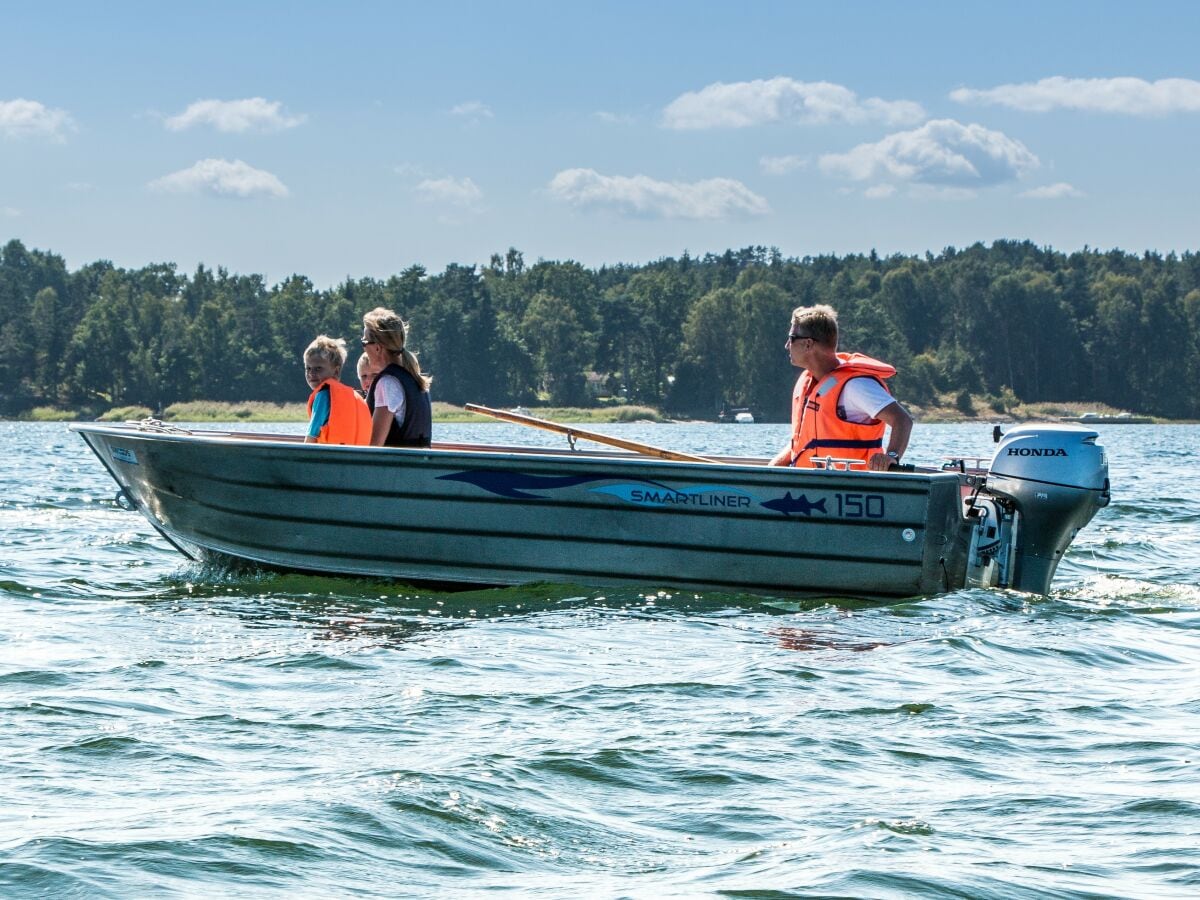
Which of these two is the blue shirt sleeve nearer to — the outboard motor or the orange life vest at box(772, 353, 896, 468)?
the orange life vest at box(772, 353, 896, 468)

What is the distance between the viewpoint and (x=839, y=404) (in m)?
7.93

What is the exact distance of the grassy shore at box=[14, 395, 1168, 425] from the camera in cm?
9312

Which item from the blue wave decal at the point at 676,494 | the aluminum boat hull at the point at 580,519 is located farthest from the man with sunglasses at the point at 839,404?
the blue wave decal at the point at 676,494

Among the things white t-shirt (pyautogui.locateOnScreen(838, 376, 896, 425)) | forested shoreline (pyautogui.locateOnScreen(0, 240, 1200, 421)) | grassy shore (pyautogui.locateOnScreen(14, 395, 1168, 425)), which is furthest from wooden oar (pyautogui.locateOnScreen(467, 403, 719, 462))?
forested shoreline (pyautogui.locateOnScreen(0, 240, 1200, 421))

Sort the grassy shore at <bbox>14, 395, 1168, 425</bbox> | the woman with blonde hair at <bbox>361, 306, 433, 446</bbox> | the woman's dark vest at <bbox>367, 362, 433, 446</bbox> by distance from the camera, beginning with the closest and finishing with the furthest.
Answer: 1. the woman with blonde hair at <bbox>361, 306, 433, 446</bbox>
2. the woman's dark vest at <bbox>367, 362, 433, 446</bbox>
3. the grassy shore at <bbox>14, 395, 1168, 425</bbox>

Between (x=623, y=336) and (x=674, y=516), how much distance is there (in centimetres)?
10709

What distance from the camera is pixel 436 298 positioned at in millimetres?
113312

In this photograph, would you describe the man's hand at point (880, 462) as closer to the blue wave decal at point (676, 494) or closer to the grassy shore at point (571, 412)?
the blue wave decal at point (676, 494)

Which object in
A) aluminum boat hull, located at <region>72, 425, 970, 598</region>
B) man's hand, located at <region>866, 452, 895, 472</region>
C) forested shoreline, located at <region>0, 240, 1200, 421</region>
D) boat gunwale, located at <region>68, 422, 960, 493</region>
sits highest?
forested shoreline, located at <region>0, 240, 1200, 421</region>

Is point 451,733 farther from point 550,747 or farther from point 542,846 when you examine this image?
point 542,846

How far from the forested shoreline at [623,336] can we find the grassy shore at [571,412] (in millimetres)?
1496

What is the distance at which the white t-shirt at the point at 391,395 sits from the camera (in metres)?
8.52

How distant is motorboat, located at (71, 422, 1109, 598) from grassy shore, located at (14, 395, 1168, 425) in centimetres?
7472

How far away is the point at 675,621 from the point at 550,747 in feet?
8.63
